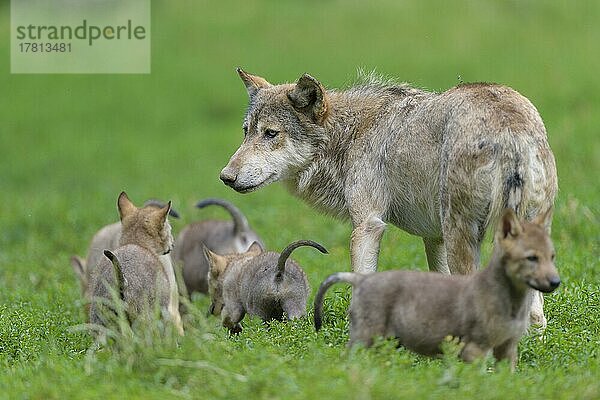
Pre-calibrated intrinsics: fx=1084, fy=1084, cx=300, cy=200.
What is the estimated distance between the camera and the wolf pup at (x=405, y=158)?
770 cm

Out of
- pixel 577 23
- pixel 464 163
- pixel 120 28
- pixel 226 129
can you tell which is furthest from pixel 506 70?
pixel 464 163

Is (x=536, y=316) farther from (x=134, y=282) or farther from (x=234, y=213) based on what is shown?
(x=234, y=213)

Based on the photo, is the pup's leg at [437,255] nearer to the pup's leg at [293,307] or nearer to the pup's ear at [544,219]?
the pup's leg at [293,307]

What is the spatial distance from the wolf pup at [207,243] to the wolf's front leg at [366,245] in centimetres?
387

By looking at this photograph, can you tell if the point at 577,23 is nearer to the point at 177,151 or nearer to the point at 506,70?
the point at 506,70

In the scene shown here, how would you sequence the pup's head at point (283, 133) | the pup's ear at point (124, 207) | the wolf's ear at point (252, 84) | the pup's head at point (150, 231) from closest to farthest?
the pup's head at point (283, 133)
the pup's head at point (150, 231)
the wolf's ear at point (252, 84)
the pup's ear at point (124, 207)

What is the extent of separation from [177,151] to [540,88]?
8309 mm

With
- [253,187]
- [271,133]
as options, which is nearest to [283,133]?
[271,133]

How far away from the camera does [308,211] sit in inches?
665

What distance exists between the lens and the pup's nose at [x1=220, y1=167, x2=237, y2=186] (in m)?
9.30

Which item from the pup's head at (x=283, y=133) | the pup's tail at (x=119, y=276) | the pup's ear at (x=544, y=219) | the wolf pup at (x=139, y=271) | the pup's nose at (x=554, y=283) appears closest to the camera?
the pup's nose at (x=554, y=283)

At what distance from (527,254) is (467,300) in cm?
53

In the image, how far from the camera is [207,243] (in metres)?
13.1

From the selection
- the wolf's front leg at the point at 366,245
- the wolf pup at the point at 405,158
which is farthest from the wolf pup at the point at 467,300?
the wolf's front leg at the point at 366,245
